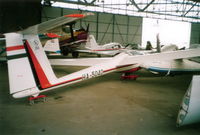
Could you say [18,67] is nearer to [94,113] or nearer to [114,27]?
[94,113]

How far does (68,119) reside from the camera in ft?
12.0

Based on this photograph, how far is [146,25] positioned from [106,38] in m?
9.28

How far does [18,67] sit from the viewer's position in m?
3.66

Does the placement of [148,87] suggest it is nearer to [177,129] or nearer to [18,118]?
[177,129]

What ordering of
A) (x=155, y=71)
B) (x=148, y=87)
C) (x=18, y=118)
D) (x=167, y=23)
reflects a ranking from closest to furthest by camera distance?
(x=18, y=118)
(x=148, y=87)
(x=155, y=71)
(x=167, y=23)

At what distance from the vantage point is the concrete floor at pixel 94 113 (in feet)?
10.5

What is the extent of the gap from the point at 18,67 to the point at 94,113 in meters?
2.03

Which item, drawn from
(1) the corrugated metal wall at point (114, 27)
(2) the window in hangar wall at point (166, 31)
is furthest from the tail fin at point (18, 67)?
(2) the window in hangar wall at point (166, 31)

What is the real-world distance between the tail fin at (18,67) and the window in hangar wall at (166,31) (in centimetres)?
3081

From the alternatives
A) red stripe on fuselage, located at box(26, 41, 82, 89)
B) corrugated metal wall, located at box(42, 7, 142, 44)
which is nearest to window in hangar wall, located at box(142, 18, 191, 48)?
corrugated metal wall, located at box(42, 7, 142, 44)

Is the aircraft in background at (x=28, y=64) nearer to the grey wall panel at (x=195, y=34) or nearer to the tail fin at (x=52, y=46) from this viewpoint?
the tail fin at (x=52, y=46)

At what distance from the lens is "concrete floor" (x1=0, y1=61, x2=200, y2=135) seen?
3.21 metres

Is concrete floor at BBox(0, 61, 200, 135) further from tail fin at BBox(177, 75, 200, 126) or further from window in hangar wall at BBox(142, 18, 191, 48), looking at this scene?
window in hangar wall at BBox(142, 18, 191, 48)

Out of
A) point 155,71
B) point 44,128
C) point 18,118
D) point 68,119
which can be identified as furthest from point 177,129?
point 155,71
